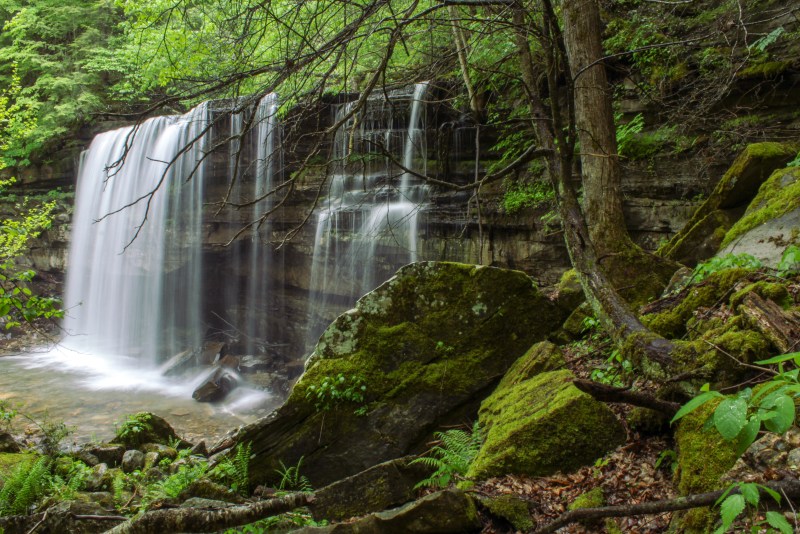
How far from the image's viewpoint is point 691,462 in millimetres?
2059

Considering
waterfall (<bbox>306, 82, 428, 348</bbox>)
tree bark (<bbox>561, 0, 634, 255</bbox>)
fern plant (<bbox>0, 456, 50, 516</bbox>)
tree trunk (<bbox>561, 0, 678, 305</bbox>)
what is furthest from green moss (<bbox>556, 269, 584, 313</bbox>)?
fern plant (<bbox>0, 456, 50, 516</bbox>)

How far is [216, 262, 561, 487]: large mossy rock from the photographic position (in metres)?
4.25

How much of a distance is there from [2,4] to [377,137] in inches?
695

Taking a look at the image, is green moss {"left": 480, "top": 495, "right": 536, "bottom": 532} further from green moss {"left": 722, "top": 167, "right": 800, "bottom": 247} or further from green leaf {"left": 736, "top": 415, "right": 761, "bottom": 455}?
green moss {"left": 722, "top": 167, "right": 800, "bottom": 247}

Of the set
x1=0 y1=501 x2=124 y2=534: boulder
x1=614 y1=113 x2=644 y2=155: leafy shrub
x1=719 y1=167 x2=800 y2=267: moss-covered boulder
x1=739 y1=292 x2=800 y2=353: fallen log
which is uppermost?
x1=614 y1=113 x2=644 y2=155: leafy shrub

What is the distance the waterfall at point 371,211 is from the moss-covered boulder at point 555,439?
6847 mm

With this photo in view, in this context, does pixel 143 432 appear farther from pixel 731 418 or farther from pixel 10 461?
pixel 731 418

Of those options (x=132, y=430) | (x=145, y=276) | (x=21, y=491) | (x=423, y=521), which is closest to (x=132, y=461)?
(x=132, y=430)

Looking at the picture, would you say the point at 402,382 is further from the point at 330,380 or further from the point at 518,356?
the point at 518,356

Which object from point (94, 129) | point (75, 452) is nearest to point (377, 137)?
point (75, 452)

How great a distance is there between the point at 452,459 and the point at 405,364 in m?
1.35

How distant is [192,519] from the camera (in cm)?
231

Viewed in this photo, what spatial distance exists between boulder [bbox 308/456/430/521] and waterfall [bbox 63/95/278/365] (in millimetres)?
10717

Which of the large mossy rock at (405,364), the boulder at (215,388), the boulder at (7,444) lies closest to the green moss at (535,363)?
the large mossy rock at (405,364)
